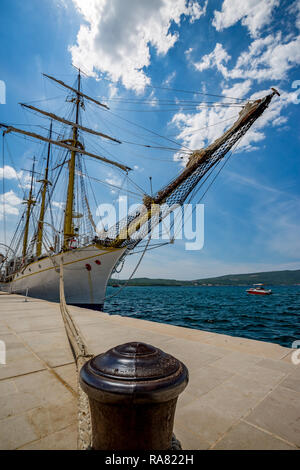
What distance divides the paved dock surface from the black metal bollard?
574 mm

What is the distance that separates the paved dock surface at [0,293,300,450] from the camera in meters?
1.78

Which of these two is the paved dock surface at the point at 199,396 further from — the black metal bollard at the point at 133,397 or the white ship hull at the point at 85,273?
the white ship hull at the point at 85,273

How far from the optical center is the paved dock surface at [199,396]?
178 cm

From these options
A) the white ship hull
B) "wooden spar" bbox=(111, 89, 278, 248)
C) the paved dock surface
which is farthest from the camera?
the white ship hull

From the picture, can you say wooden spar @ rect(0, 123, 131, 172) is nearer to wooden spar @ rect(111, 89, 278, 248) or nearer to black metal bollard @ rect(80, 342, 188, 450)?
wooden spar @ rect(111, 89, 278, 248)

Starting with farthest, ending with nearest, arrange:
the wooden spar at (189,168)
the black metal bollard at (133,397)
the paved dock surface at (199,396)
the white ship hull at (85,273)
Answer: the white ship hull at (85,273), the wooden spar at (189,168), the paved dock surface at (199,396), the black metal bollard at (133,397)

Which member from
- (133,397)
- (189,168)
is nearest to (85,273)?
(189,168)

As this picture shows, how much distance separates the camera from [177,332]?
5.41 m

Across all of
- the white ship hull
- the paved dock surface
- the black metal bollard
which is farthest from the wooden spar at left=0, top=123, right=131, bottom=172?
the black metal bollard

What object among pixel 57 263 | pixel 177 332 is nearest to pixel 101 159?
pixel 57 263

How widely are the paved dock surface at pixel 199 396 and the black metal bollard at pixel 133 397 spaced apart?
57 cm

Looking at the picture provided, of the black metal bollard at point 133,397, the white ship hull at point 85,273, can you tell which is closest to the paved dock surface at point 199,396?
the black metal bollard at point 133,397

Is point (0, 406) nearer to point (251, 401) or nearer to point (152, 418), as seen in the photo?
point (152, 418)

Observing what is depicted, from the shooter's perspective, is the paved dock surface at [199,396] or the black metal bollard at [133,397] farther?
the paved dock surface at [199,396]
